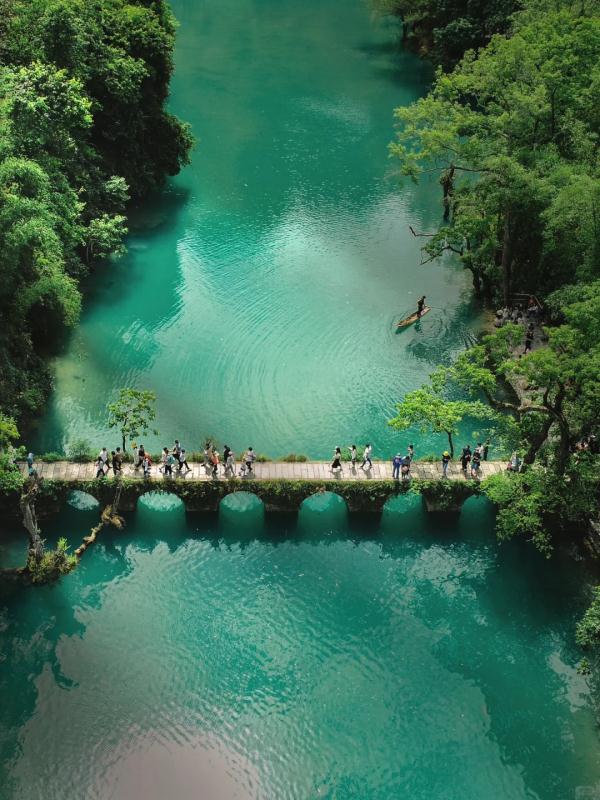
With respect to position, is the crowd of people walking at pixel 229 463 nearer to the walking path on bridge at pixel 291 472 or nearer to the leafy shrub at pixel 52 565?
the walking path on bridge at pixel 291 472

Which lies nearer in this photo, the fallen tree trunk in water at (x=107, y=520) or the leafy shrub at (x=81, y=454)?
the fallen tree trunk in water at (x=107, y=520)

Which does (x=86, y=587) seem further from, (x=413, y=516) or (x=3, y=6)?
(x=3, y=6)

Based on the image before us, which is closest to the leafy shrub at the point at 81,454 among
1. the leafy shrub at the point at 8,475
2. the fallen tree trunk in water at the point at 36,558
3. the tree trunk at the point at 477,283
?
the fallen tree trunk in water at the point at 36,558

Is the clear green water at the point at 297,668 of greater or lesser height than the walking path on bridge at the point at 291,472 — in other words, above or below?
below

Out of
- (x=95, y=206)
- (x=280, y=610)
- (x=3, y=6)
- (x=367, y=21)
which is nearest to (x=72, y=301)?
(x=95, y=206)

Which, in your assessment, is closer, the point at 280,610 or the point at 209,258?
the point at 280,610

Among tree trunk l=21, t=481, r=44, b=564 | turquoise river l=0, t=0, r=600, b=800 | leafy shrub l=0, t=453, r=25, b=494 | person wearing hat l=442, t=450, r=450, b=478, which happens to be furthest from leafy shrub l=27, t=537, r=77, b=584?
person wearing hat l=442, t=450, r=450, b=478
